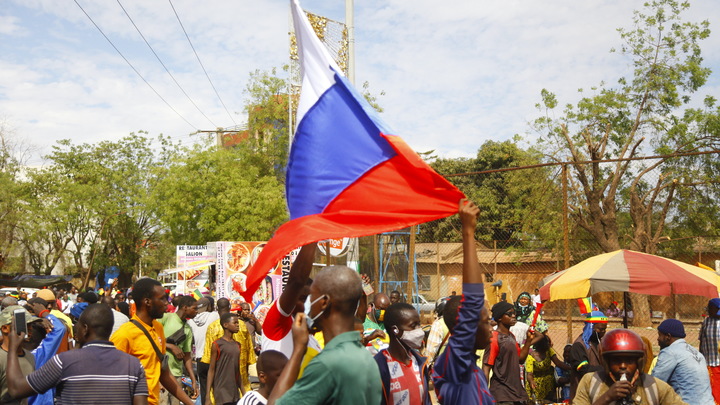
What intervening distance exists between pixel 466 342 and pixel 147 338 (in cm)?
287

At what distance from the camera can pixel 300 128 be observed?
4.84 m

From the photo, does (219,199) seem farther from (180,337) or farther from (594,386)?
(594,386)

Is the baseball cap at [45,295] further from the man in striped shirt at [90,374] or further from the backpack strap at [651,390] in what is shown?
the backpack strap at [651,390]

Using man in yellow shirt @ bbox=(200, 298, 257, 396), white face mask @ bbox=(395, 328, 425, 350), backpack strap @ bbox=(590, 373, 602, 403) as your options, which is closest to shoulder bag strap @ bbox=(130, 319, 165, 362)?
white face mask @ bbox=(395, 328, 425, 350)

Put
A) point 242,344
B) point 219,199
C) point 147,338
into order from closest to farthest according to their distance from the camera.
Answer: point 147,338
point 242,344
point 219,199

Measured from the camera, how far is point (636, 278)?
8031 millimetres

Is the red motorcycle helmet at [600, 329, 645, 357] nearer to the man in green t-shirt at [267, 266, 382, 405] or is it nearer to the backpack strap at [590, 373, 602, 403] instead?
the backpack strap at [590, 373, 602, 403]

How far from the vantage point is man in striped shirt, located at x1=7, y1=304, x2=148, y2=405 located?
400 cm

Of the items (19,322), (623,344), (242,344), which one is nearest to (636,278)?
(623,344)

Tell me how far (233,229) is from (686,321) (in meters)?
21.0

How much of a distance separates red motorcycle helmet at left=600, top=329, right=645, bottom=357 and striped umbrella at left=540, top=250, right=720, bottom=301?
454 centimetres

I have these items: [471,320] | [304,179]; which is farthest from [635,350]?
[304,179]

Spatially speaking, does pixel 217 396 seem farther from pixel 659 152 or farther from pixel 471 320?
pixel 659 152

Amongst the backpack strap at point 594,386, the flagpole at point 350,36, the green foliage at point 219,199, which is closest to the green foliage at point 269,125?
the green foliage at point 219,199
